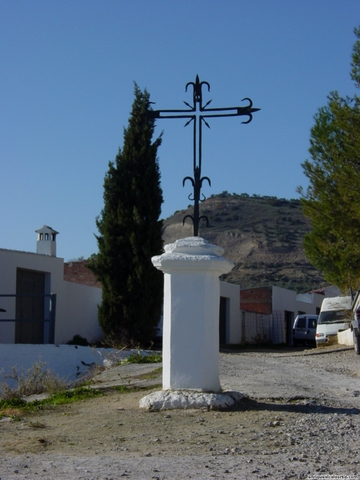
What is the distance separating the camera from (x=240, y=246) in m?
65.9

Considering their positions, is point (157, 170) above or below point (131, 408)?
above

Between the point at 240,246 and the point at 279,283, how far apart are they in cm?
957

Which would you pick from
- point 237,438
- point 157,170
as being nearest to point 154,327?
point 157,170

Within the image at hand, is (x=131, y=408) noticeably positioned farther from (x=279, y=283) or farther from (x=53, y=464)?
(x=279, y=283)

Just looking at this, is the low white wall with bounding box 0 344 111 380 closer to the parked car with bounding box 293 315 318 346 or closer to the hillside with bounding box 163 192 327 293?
the parked car with bounding box 293 315 318 346

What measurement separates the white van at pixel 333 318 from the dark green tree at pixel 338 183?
1.02 m

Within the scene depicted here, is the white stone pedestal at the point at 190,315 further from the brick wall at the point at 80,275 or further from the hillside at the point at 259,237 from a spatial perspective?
the hillside at the point at 259,237

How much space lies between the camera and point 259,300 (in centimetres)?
3888

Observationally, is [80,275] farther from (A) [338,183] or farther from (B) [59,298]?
(A) [338,183]

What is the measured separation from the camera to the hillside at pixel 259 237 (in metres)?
58.7

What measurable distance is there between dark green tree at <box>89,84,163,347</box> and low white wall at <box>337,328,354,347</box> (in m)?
5.83

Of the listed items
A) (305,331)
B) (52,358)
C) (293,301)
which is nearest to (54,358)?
(52,358)

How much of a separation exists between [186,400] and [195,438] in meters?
1.16

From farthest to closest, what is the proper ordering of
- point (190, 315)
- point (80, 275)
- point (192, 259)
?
1. point (80, 275)
2. point (190, 315)
3. point (192, 259)
